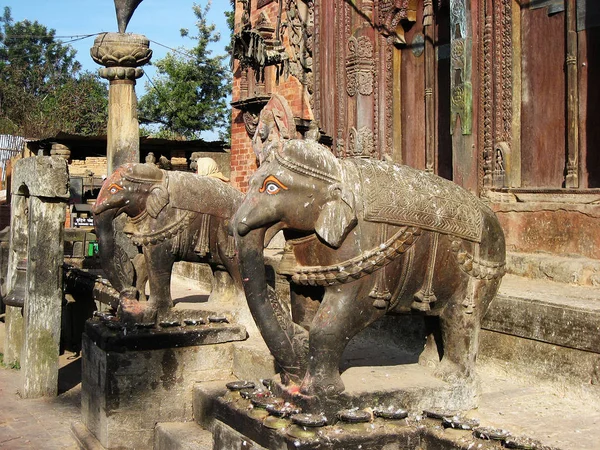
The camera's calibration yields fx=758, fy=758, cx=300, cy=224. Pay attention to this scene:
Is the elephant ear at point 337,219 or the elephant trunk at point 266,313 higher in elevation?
the elephant ear at point 337,219

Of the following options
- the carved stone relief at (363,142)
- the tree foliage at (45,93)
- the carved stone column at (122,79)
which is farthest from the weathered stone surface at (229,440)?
the tree foliage at (45,93)

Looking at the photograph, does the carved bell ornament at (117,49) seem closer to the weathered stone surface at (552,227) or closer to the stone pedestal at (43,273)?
the stone pedestal at (43,273)

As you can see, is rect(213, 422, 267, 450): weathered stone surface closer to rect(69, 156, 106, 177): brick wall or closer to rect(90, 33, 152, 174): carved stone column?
rect(90, 33, 152, 174): carved stone column

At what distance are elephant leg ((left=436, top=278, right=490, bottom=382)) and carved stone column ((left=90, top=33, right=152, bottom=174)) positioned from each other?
5.93 meters

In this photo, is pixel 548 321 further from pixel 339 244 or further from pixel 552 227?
pixel 552 227

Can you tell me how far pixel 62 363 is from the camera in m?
8.58

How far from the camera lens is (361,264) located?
10.7ft

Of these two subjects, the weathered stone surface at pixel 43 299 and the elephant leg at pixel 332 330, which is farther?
the weathered stone surface at pixel 43 299

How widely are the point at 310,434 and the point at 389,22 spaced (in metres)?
7.93

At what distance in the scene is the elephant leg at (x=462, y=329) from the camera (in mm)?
3650

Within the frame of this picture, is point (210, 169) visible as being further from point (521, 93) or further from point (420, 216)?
point (420, 216)

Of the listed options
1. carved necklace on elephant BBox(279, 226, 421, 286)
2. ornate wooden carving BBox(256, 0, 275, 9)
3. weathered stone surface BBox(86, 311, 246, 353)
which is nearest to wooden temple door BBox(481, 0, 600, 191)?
weathered stone surface BBox(86, 311, 246, 353)

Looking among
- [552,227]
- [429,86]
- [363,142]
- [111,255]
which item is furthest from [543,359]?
[363,142]

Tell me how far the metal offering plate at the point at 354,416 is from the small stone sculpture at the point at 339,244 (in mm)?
102
